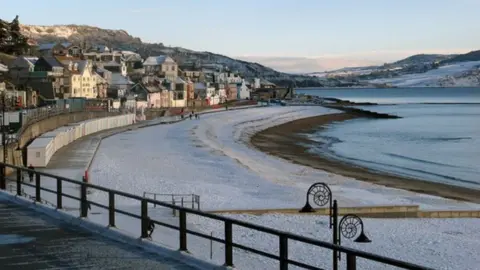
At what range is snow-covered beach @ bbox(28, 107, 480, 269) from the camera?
59.5 feet

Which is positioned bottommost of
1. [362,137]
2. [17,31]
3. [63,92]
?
[362,137]

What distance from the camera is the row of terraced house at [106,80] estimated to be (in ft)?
272

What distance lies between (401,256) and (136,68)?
128 m

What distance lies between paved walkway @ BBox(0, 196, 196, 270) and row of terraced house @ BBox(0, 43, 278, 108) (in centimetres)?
5955

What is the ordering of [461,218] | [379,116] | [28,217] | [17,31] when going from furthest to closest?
1. [379,116]
2. [17,31]
3. [461,218]
4. [28,217]

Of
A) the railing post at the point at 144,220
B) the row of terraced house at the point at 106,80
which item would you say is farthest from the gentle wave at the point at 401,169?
the row of terraced house at the point at 106,80

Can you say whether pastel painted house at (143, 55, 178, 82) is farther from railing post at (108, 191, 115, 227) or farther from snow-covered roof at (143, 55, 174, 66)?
railing post at (108, 191, 115, 227)

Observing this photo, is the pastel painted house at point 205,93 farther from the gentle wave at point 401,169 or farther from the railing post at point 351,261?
the railing post at point 351,261

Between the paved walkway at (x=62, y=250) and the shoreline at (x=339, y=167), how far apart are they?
26.0m

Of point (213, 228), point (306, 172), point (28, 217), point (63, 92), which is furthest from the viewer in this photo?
point (63, 92)

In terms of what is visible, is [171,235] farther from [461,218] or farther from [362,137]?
[362,137]

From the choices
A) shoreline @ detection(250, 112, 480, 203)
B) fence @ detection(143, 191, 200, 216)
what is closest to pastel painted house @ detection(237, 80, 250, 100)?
shoreline @ detection(250, 112, 480, 203)

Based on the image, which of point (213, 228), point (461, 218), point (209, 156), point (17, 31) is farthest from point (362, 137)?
point (17, 31)

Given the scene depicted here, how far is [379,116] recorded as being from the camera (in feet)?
422
